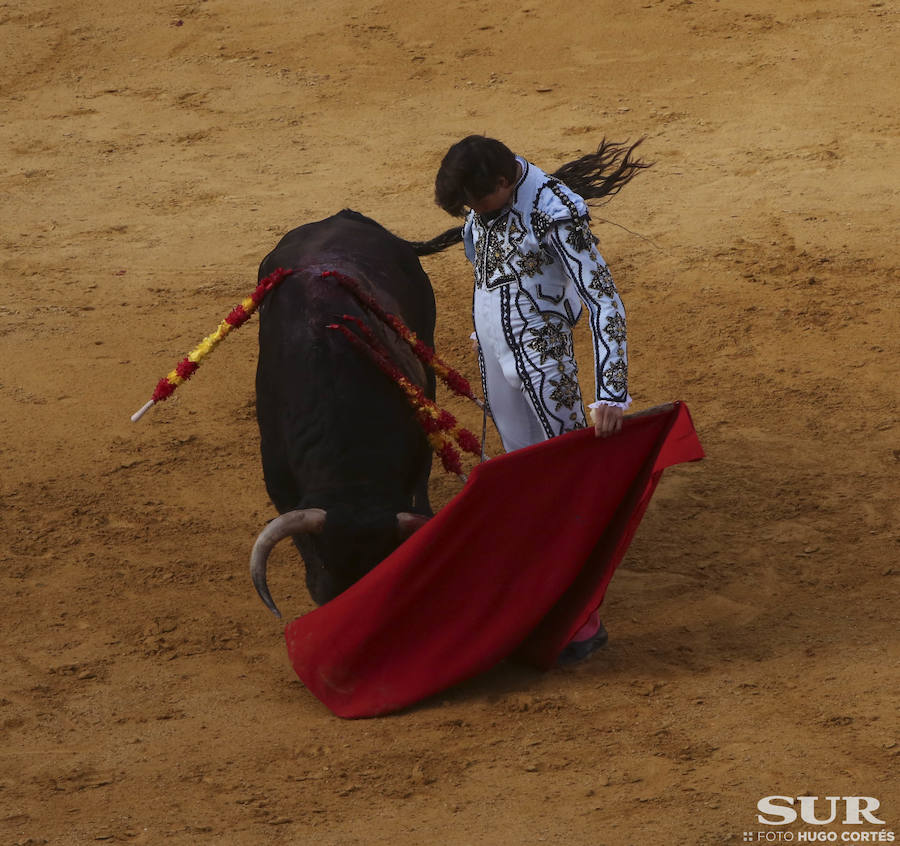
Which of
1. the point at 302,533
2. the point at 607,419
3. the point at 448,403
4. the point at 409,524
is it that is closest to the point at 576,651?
the point at 409,524

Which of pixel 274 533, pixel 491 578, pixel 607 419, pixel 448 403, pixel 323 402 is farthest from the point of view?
pixel 448 403

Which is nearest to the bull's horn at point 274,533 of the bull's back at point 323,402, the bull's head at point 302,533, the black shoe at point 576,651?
the bull's head at point 302,533

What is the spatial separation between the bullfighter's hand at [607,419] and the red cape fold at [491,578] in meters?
0.08

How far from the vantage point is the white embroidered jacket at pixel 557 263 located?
3803 millimetres

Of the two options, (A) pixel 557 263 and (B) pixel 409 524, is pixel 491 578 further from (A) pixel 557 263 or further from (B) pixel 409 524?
(A) pixel 557 263

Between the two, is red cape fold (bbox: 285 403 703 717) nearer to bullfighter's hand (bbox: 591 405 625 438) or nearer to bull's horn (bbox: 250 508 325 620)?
bullfighter's hand (bbox: 591 405 625 438)

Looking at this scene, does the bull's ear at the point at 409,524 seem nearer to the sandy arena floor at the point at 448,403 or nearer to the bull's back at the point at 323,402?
the bull's back at the point at 323,402

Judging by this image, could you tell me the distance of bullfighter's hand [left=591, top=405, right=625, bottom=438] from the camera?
3795 mm

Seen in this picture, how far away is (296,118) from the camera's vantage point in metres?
10.3

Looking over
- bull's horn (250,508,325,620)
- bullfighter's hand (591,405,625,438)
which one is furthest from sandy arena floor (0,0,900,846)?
bullfighter's hand (591,405,625,438)

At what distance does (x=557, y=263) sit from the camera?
157 inches

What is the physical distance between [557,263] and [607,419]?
1.73ft

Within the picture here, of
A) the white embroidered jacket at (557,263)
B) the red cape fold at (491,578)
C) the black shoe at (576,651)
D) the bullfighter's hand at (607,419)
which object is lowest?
the black shoe at (576,651)

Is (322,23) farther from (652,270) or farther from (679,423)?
(679,423)
